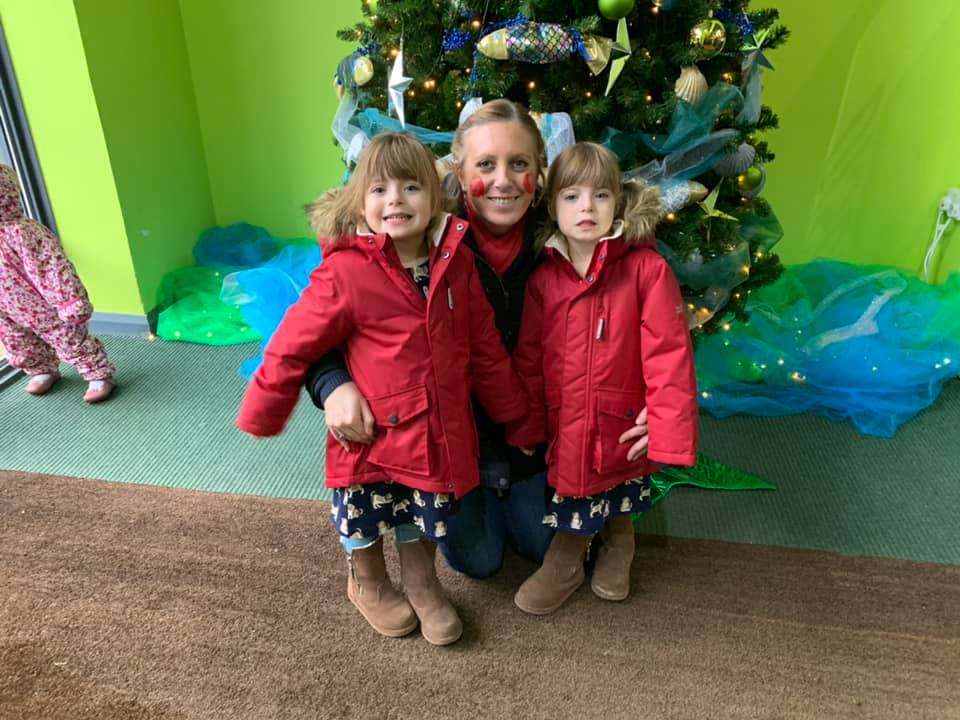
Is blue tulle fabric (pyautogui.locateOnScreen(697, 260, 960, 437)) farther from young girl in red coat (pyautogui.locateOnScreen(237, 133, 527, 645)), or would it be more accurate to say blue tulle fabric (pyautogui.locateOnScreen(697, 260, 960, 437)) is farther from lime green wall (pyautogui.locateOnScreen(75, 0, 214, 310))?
lime green wall (pyautogui.locateOnScreen(75, 0, 214, 310))

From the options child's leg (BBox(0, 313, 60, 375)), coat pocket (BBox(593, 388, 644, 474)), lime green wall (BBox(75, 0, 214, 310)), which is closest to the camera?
coat pocket (BBox(593, 388, 644, 474))

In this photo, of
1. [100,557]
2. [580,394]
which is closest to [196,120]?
[100,557]

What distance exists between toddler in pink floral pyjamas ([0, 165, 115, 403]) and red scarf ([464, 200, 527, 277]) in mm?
1385

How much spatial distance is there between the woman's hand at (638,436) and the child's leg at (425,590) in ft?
1.43

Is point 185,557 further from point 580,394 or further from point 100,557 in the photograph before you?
point 580,394

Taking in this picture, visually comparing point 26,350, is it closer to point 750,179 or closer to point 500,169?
point 500,169

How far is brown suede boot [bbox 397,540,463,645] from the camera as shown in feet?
4.65

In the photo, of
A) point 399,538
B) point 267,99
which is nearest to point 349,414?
point 399,538

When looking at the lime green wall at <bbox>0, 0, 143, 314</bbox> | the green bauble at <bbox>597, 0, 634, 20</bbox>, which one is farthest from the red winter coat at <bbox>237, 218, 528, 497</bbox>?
the lime green wall at <bbox>0, 0, 143, 314</bbox>

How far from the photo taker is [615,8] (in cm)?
138

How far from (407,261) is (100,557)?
39.3 inches

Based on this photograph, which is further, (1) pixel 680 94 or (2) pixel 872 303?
(2) pixel 872 303

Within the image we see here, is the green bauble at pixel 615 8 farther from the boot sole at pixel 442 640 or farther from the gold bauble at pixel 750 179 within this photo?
the boot sole at pixel 442 640

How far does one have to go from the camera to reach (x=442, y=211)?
126cm
